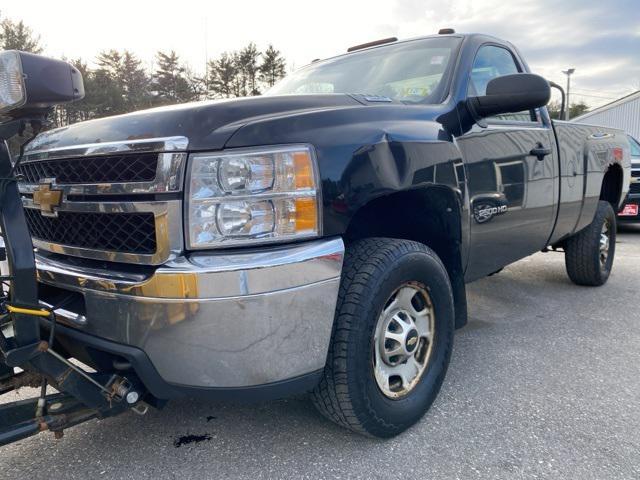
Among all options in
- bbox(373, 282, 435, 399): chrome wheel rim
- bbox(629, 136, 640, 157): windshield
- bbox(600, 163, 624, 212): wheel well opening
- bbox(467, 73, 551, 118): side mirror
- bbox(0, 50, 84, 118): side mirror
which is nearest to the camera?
Result: bbox(0, 50, 84, 118): side mirror

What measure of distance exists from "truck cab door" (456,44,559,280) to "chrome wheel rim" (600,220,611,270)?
162cm

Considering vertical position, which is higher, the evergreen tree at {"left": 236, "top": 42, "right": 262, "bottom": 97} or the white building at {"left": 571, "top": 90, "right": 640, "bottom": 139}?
the evergreen tree at {"left": 236, "top": 42, "right": 262, "bottom": 97}

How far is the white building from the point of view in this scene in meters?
30.3

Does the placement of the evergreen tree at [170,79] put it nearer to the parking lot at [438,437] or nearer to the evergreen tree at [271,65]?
the evergreen tree at [271,65]

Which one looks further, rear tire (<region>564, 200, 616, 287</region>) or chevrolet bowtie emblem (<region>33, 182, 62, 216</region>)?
rear tire (<region>564, 200, 616, 287</region>)

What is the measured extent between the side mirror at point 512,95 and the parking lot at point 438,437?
1.54m

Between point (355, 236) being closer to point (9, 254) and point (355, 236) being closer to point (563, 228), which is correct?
point (9, 254)

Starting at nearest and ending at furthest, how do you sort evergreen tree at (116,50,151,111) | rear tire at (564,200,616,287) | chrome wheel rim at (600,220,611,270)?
rear tire at (564,200,616,287) < chrome wheel rim at (600,220,611,270) < evergreen tree at (116,50,151,111)

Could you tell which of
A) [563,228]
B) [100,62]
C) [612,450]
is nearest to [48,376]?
[612,450]

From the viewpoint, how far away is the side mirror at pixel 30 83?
1.49 meters

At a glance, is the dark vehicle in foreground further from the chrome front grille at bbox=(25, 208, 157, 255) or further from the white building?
the white building

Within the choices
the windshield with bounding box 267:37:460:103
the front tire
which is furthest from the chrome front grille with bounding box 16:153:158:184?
the windshield with bounding box 267:37:460:103

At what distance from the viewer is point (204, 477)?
2043mm

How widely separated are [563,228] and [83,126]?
140 inches
